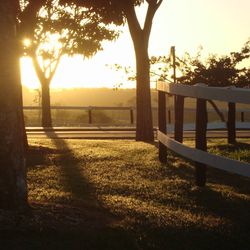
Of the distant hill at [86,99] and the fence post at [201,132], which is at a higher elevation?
the fence post at [201,132]

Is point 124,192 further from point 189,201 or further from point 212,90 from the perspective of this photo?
point 212,90

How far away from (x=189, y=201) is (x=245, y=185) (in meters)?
1.70

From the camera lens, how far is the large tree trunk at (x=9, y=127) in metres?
7.00

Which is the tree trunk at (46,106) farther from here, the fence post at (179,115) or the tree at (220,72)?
the fence post at (179,115)

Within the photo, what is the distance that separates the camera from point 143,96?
19.0 meters

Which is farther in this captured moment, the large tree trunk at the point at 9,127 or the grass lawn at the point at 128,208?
the large tree trunk at the point at 9,127

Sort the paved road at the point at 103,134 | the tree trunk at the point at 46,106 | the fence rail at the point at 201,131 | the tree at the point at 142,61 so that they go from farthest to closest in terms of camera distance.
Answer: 1. the tree trunk at the point at 46,106
2. the paved road at the point at 103,134
3. the tree at the point at 142,61
4. the fence rail at the point at 201,131

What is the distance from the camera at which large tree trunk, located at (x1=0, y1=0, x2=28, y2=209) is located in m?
7.00

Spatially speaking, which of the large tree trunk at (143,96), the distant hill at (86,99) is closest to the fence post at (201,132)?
the large tree trunk at (143,96)

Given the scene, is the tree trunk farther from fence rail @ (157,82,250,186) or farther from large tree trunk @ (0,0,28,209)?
large tree trunk @ (0,0,28,209)

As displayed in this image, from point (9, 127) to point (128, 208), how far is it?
67.2 inches

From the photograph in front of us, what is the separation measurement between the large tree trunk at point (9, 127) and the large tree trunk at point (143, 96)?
11.4 meters

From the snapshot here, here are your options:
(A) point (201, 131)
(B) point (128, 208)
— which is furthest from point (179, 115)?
(B) point (128, 208)

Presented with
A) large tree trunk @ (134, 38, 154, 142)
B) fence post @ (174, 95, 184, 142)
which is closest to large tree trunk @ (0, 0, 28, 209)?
fence post @ (174, 95, 184, 142)
